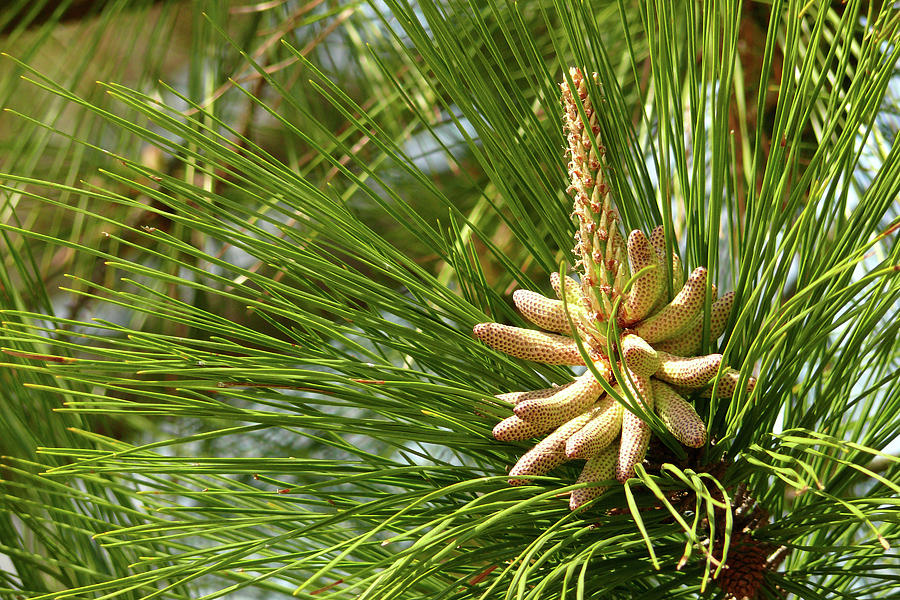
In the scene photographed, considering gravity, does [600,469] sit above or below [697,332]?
below

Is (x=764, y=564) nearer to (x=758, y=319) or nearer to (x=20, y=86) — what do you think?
(x=758, y=319)

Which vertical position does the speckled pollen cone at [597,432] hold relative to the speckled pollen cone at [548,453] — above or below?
above

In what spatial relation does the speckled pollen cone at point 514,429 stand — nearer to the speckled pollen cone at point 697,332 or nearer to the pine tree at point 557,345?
the pine tree at point 557,345

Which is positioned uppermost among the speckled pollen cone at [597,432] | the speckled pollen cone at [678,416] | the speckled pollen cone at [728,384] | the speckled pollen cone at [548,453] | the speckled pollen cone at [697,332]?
the speckled pollen cone at [697,332]

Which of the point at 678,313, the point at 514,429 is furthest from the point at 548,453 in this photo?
the point at 678,313

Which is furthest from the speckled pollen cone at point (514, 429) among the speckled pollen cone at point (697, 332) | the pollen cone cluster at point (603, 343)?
the speckled pollen cone at point (697, 332)

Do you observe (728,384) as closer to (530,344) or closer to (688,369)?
(688,369)

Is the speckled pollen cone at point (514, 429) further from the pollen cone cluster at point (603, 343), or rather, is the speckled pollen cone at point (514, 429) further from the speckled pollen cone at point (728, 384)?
the speckled pollen cone at point (728, 384)

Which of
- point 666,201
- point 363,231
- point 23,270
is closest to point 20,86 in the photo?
point 23,270

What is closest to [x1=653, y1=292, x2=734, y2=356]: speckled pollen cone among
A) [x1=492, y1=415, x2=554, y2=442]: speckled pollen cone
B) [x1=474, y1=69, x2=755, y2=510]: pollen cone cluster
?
[x1=474, y1=69, x2=755, y2=510]: pollen cone cluster
